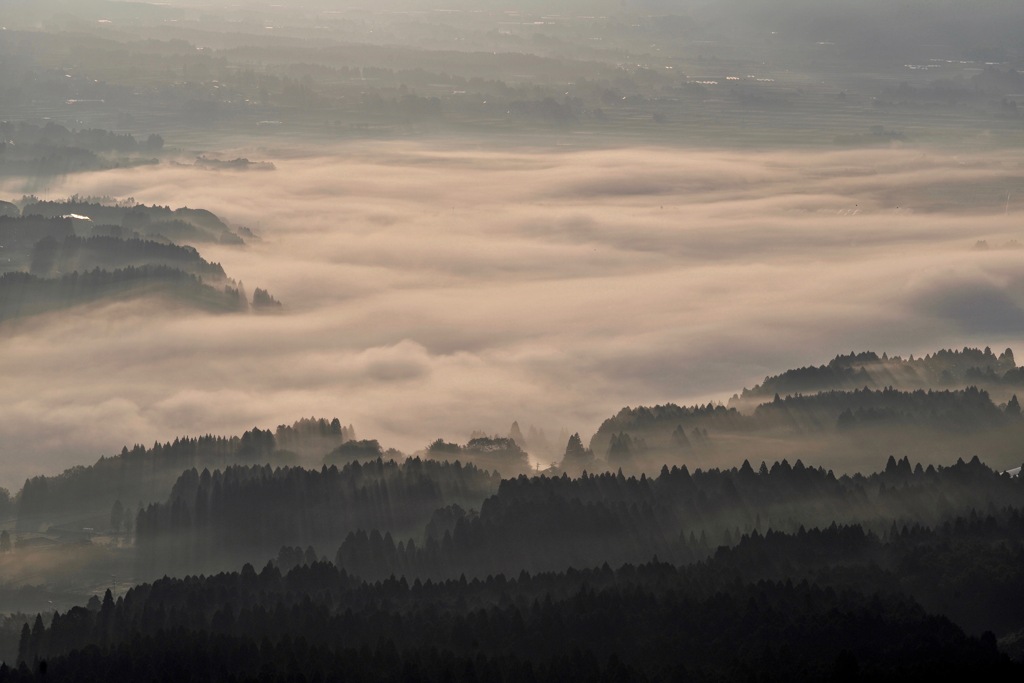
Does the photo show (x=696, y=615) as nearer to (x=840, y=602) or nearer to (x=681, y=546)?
(x=840, y=602)

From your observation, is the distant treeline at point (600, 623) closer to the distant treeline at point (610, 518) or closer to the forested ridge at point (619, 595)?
the forested ridge at point (619, 595)

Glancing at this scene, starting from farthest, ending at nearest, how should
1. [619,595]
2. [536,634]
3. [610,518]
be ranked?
1. [610,518]
2. [619,595]
3. [536,634]

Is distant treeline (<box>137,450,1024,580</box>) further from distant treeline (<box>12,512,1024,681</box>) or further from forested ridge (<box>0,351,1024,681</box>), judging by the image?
distant treeline (<box>12,512,1024,681</box>)

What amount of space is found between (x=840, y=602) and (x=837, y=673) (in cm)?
1418

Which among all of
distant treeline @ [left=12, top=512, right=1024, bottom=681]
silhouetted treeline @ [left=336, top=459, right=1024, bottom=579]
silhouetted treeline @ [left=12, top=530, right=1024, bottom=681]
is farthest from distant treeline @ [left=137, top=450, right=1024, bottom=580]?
silhouetted treeline @ [left=12, top=530, right=1024, bottom=681]

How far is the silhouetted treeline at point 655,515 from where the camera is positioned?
163250mm

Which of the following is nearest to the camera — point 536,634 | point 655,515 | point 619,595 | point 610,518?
point 536,634

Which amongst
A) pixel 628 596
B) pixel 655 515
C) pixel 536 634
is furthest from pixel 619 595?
pixel 655 515

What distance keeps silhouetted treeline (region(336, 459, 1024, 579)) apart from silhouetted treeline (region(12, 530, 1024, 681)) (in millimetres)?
13399

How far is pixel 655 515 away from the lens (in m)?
174

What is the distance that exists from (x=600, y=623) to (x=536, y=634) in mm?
5105

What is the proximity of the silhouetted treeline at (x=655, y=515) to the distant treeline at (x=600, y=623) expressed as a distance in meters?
10.4

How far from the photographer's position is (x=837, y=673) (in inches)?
4596

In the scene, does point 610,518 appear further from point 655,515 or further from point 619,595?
point 619,595
